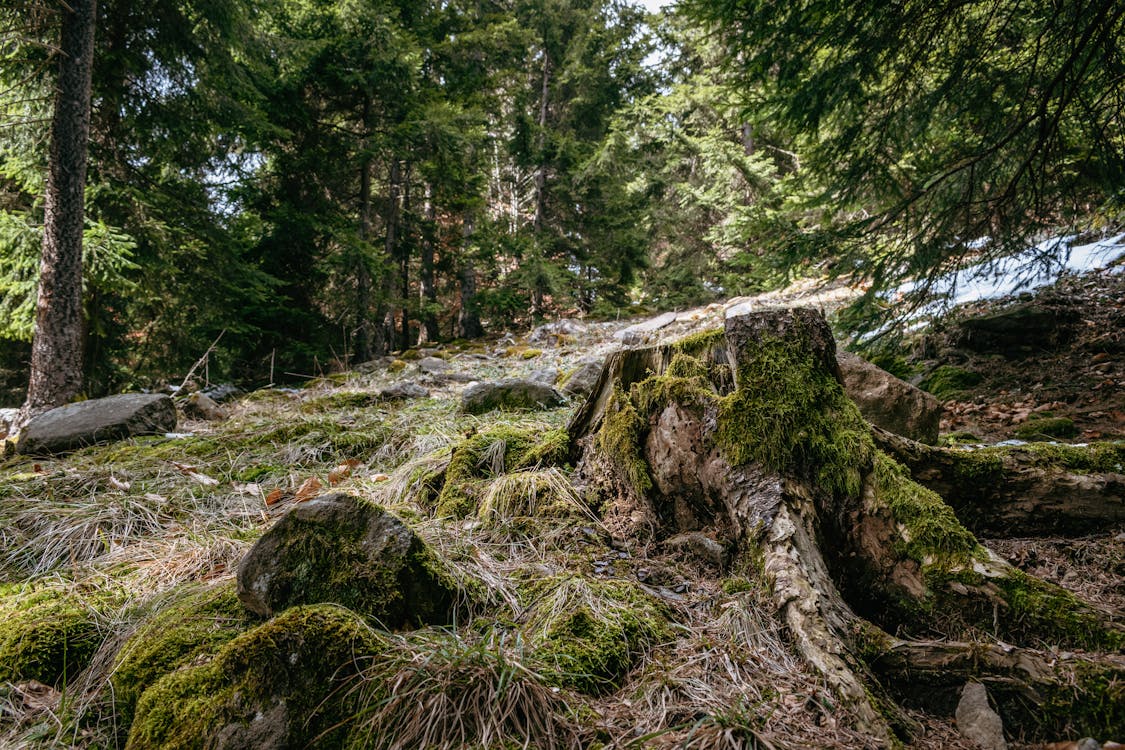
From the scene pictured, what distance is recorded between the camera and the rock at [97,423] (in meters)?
4.91

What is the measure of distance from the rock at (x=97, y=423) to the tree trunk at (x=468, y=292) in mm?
10361

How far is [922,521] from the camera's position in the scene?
6.81 ft

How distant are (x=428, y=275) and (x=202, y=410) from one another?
11204 mm

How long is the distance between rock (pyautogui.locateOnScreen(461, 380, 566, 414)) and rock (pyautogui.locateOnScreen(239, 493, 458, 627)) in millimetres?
3240

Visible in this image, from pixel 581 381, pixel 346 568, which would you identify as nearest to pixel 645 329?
pixel 581 381

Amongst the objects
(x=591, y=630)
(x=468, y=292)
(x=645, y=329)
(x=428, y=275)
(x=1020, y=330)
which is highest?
(x=428, y=275)

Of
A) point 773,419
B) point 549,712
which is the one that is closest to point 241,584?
point 549,712

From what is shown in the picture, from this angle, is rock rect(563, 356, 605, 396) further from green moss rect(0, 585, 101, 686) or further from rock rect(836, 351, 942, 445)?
green moss rect(0, 585, 101, 686)

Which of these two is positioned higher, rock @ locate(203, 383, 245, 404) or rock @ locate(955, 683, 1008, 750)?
rock @ locate(203, 383, 245, 404)

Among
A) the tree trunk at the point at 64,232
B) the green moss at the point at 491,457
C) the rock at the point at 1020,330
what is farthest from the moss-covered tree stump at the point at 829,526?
the tree trunk at the point at 64,232

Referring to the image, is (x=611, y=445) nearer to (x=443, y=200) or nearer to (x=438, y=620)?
(x=438, y=620)

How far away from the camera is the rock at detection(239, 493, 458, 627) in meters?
1.85

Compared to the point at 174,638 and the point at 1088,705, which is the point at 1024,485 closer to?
the point at 1088,705

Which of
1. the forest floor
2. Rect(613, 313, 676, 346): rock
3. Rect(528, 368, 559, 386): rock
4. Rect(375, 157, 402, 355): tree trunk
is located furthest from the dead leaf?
Rect(375, 157, 402, 355): tree trunk
